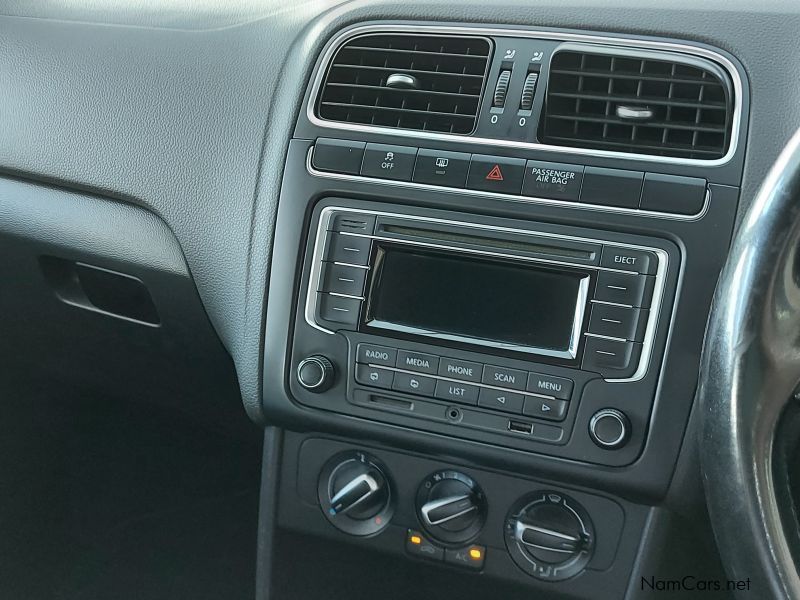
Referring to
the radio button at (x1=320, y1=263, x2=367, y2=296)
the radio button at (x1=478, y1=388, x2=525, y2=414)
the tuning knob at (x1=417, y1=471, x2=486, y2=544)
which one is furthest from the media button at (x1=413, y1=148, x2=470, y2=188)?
the tuning knob at (x1=417, y1=471, x2=486, y2=544)

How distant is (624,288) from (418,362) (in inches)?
9.5

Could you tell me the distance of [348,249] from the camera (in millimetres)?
1130

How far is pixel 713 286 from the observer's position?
1.02 m

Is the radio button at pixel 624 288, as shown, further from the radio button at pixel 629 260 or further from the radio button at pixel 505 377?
the radio button at pixel 505 377

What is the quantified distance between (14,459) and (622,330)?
3.84 ft

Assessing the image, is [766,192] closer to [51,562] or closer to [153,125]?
[153,125]

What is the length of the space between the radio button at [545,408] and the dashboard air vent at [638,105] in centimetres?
28

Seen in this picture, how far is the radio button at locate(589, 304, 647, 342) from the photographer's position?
104 cm

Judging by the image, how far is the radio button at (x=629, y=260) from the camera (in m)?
1.04

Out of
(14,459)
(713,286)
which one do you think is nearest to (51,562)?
(14,459)

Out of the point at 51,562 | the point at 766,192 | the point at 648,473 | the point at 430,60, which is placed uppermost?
the point at 430,60

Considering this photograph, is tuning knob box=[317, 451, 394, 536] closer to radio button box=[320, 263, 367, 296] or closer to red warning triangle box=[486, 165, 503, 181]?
radio button box=[320, 263, 367, 296]

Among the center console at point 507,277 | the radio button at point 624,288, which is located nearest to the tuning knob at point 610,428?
the center console at point 507,277

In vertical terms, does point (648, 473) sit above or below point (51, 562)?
above
